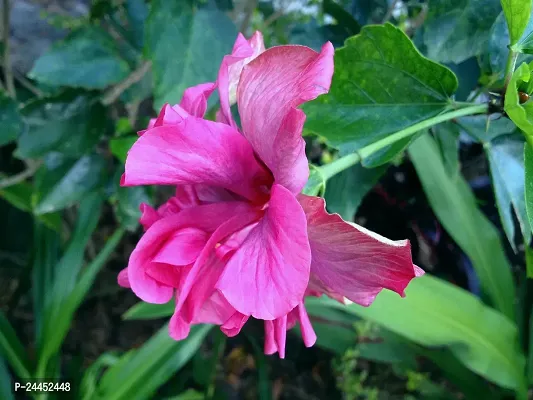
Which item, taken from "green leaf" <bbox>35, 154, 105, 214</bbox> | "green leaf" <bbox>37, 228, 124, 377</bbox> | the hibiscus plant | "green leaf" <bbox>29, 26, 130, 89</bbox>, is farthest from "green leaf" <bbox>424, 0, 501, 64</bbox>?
"green leaf" <bbox>37, 228, 124, 377</bbox>

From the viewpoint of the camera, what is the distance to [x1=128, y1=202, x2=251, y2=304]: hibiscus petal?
30 cm

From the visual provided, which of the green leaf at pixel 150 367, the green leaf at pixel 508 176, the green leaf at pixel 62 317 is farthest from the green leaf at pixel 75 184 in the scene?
the green leaf at pixel 508 176

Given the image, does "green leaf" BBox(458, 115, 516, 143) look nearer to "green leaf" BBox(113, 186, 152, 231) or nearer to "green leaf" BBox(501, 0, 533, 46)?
"green leaf" BBox(501, 0, 533, 46)

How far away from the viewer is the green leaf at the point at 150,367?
0.97 metres

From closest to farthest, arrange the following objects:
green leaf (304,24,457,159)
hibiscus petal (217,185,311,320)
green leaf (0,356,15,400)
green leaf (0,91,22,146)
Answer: hibiscus petal (217,185,311,320), green leaf (304,24,457,159), green leaf (0,91,22,146), green leaf (0,356,15,400)

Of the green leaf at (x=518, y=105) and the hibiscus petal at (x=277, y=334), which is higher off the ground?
the green leaf at (x=518, y=105)

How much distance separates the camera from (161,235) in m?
0.30

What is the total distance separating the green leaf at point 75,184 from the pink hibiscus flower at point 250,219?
19.3 inches

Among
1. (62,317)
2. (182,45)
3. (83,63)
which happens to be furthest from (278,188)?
(62,317)

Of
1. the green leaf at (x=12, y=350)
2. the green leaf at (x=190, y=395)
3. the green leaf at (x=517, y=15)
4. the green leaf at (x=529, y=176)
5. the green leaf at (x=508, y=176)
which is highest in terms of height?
the green leaf at (x=517, y=15)

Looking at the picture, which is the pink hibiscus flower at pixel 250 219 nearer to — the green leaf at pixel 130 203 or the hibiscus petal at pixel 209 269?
the hibiscus petal at pixel 209 269

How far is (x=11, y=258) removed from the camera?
1.37 m

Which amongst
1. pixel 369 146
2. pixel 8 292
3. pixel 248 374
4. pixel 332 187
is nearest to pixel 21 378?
pixel 8 292

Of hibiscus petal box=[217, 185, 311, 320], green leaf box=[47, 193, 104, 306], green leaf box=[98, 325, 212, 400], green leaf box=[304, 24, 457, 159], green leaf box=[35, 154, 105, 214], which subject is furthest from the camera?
green leaf box=[47, 193, 104, 306]
